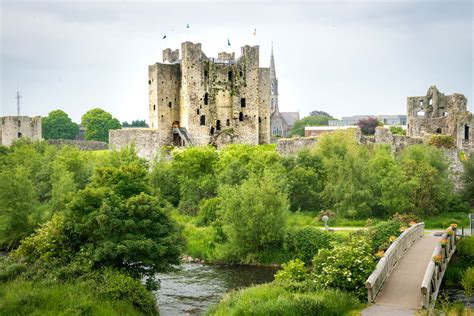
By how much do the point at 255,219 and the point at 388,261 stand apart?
16.1 metres

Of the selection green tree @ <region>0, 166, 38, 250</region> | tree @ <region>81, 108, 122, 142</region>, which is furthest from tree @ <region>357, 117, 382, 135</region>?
green tree @ <region>0, 166, 38, 250</region>

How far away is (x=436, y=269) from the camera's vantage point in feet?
90.5

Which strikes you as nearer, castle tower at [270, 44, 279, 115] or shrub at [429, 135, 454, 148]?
shrub at [429, 135, 454, 148]

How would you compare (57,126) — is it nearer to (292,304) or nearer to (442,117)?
(442,117)

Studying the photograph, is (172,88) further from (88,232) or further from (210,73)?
(88,232)

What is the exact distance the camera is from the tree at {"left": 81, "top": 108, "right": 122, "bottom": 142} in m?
122

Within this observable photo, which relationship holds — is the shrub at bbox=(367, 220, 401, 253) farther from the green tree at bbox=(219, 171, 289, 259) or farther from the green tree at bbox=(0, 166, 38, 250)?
the green tree at bbox=(0, 166, 38, 250)

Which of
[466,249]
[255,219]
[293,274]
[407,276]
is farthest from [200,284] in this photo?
[466,249]

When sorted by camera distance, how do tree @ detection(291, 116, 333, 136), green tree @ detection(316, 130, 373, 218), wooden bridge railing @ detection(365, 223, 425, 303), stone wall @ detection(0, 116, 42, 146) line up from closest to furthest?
wooden bridge railing @ detection(365, 223, 425, 303) < green tree @ detection(316, 130, 373, 218) < stone wall @ detection(0, 116, 42, 146) < tree @ detection(291, 116, 333, 136)

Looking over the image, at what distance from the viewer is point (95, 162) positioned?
61.3m

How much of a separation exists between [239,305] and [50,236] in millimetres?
10176

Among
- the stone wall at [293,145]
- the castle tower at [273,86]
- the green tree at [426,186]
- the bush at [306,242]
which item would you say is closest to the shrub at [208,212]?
the bush at [306,242]

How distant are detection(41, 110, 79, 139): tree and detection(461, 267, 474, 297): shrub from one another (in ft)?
346

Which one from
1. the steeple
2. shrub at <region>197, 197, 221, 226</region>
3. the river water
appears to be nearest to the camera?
the river water
